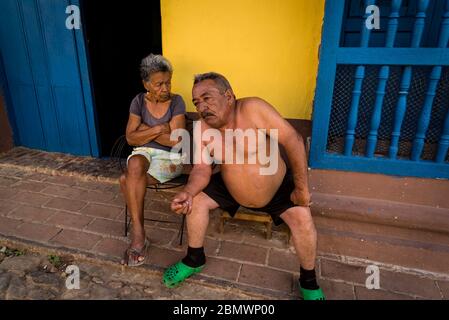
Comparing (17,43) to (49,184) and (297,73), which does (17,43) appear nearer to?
(49,184)

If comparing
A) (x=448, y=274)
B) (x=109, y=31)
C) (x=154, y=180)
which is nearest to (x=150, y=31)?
(x=109, y=31)

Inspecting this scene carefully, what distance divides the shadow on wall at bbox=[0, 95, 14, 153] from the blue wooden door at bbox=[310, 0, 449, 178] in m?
4.55

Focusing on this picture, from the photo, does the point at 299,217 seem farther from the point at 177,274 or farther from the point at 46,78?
the point at 46,78

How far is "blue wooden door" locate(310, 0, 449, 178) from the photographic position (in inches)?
99.5

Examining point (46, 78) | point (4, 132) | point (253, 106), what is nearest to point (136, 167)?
point (253, 106)

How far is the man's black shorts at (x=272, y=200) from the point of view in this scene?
7.45 ft

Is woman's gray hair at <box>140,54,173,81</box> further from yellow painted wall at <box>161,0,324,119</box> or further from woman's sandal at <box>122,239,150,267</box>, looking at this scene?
woman's sandal at <box>122,239,150,267</box>

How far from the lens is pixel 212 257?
8.77ft

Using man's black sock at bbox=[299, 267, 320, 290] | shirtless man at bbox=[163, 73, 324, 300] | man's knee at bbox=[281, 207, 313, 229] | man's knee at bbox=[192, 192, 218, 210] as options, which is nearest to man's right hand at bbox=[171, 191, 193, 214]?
shirtless man at bbox=[163, 73, 324, 300]

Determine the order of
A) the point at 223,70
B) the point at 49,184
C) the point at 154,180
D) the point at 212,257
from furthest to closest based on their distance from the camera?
the point at 49,184 < the point at 223,70 < the point at 154,180 < the point at 212,257

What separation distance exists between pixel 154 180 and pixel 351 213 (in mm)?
1826

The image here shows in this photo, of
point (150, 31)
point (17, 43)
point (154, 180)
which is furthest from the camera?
point (150, 31)

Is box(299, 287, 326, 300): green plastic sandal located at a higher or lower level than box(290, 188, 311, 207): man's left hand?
lower

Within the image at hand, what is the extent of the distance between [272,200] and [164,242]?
3.78 ft
